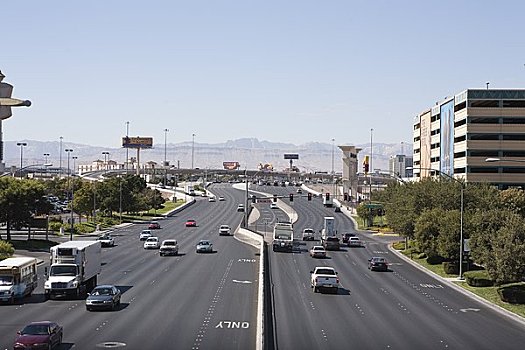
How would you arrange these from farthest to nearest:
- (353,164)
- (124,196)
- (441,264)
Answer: (353,164)
(124,196)
(441,264)

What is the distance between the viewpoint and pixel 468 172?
410 ft

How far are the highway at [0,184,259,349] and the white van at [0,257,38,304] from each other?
71 cm

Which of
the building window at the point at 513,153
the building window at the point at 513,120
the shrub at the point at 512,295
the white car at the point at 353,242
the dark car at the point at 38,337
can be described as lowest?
the white car at the point at 353,242

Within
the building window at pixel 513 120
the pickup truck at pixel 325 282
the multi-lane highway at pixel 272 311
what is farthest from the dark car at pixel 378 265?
the building window at pixel 513 120

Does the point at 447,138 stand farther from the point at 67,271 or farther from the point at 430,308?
the point at 67,271

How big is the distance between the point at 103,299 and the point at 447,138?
105m

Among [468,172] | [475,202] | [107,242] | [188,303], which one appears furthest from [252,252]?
[468,172]

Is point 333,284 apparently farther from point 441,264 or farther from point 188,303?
point 441,264

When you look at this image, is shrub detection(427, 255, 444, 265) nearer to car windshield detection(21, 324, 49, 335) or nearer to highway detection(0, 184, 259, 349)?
highway detection(0, 184, 259, 349)

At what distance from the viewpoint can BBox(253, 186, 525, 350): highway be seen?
116 ft

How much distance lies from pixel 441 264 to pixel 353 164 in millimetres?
117076

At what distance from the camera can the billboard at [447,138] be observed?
134 meters

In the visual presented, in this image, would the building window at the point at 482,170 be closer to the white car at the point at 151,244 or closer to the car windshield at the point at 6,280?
the white car at the point at 151,244

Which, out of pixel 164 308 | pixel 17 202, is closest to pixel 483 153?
pixel 17 202
